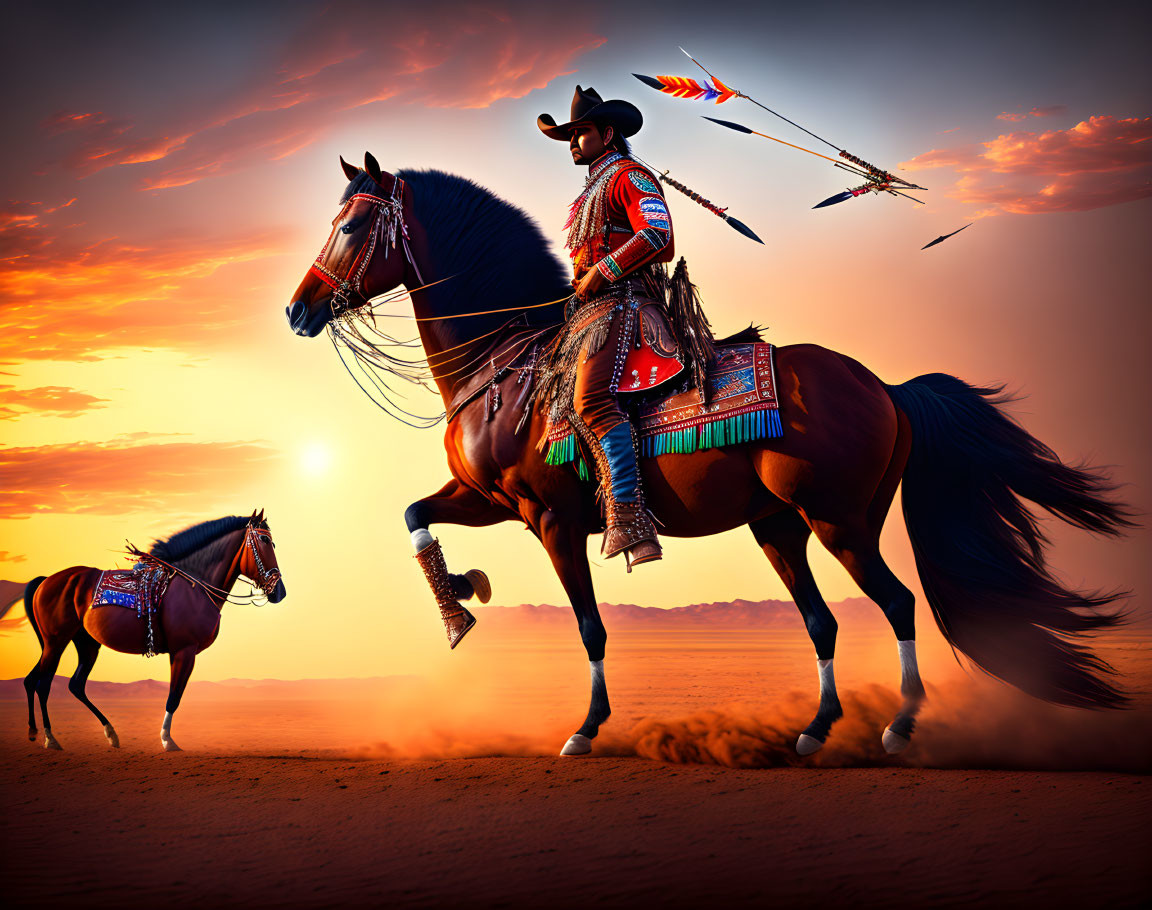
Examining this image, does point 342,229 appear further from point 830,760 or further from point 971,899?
point 971,899

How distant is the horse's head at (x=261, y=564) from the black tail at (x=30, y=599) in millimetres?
1767

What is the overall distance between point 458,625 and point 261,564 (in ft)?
8.40

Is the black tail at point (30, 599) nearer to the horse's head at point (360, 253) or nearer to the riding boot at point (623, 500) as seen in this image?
the horse's head at point (360, 253)

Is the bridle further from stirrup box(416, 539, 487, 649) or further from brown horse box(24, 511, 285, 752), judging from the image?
stirrup box(416, 539, 487, 649)

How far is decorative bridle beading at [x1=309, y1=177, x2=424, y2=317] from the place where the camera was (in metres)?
6.23

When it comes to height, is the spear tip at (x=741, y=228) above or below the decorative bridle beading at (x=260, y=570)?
above

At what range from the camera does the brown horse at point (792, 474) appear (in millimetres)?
5328

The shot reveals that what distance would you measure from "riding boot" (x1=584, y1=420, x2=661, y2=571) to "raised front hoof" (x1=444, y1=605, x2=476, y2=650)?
3.56 feet

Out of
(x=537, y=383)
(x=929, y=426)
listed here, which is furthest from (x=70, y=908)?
(x=929, y=426)

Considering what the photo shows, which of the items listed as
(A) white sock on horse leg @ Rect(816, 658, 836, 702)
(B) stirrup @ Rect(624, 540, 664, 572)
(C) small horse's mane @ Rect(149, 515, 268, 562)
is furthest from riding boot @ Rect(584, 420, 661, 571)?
(C) small horse's mane @ Rect(149, 515, 268, 562)

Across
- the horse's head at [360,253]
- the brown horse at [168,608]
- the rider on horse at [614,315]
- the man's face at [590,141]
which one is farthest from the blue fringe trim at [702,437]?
the brown horse at [168,608]

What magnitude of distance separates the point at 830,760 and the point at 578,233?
3.67 meters

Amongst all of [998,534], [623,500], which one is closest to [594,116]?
[623,500]

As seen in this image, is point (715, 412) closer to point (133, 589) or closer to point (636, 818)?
point (636, 818)
